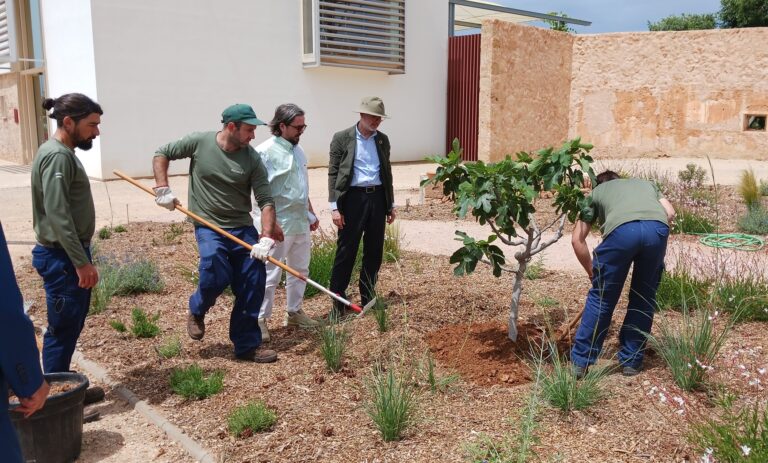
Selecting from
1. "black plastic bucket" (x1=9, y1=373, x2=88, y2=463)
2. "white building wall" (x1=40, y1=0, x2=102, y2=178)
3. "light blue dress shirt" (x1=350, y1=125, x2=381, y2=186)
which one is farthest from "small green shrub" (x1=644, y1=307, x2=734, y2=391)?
"white building wall" (x1=40, y1=0, x2=102, y2=178)

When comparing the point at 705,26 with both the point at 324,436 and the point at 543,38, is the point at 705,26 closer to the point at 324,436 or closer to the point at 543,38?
the point at 543,38

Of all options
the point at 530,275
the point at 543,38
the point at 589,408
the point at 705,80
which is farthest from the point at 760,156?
the point at 589,408

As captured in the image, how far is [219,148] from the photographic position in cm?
453

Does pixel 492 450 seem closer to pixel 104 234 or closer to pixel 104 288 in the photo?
pixel 104 288

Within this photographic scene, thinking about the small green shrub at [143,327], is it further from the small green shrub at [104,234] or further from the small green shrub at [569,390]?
the small green shrub at [104,234]

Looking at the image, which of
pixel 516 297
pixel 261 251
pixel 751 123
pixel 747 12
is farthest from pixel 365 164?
pixel 747 12

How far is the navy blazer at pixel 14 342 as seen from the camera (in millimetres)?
1943

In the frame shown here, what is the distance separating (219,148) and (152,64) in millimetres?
11040

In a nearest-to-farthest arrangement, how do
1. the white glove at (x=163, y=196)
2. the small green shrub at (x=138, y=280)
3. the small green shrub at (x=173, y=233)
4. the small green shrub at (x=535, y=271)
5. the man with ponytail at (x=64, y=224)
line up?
the man with ponytail at (x=64, y=224)
the white glove at (x=163, y=196)
the small green shrub at (x=138, y=280)
the small green shrub at (x=535, y=271)
the small green shrub at (x=173, y=233)

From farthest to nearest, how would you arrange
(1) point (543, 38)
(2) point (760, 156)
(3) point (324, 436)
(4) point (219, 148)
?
(1) point (543, 38)
(2) point (760, 156)
(4) point (219, 148)
(3) point (324, 436)

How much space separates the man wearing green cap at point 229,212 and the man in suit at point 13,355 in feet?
7.70

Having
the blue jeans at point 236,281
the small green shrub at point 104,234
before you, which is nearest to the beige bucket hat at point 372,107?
the blue jeans at point 236,281

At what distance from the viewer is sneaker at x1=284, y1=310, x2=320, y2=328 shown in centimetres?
518

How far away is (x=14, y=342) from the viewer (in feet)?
6.51
